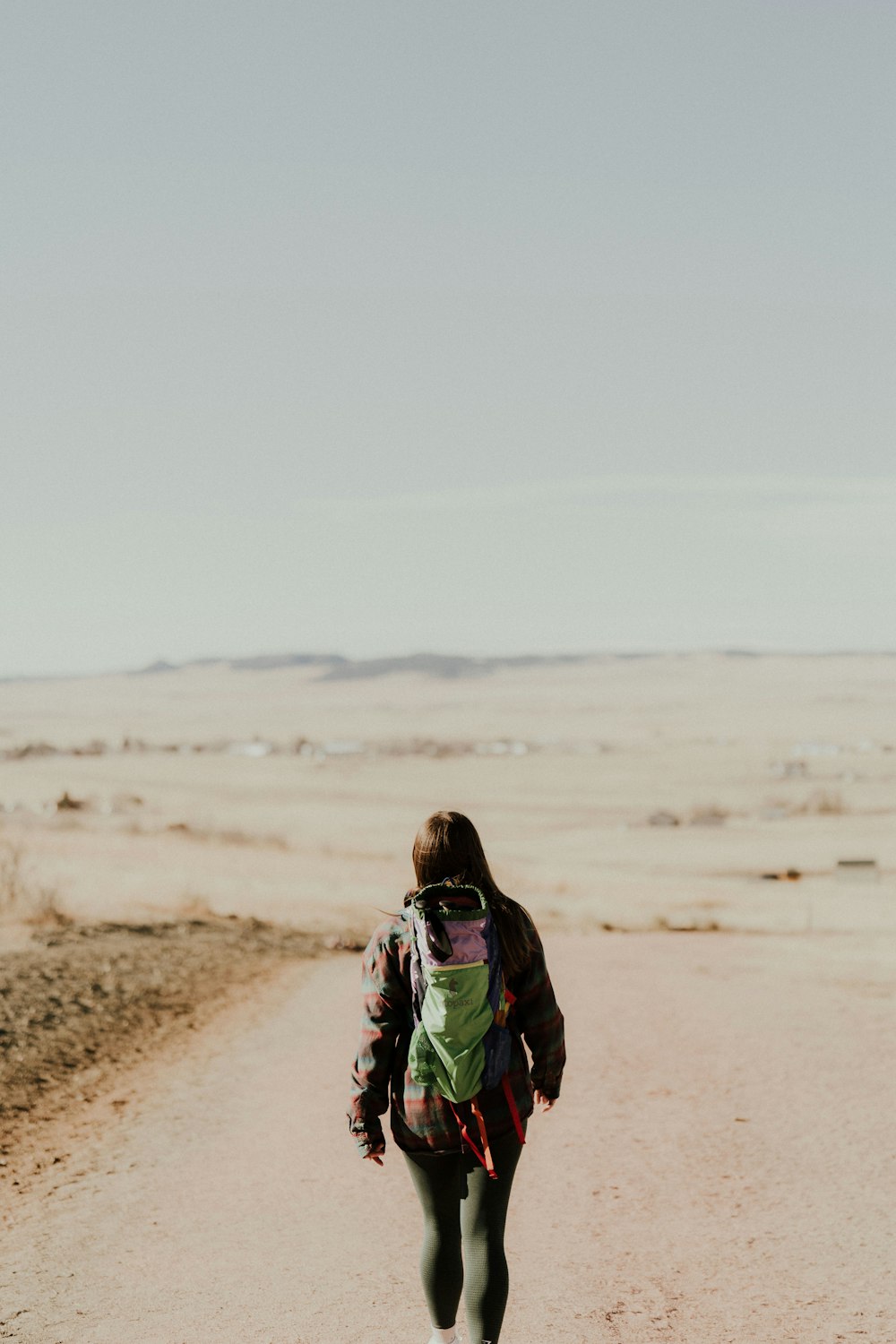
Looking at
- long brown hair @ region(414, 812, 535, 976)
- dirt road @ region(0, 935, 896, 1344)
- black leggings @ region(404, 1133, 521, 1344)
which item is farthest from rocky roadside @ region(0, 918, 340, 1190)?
long brown hair @ region(414, 812, 535, 976)

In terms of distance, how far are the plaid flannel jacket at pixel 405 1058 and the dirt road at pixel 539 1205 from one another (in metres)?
1.11

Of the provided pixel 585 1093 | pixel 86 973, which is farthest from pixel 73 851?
pixel 585 1093

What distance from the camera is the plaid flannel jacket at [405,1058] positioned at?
3969mm

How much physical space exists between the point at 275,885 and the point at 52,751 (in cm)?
6876

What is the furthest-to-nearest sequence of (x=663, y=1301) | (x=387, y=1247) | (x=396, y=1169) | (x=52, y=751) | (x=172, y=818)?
1. (x=52, y=751)
2. (x=172, y=818)
3. (x=396, y=1169)
4. (x=387, y=1247)
5. (x=663, y=1301)

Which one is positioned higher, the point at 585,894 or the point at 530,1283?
the point at 530,1283

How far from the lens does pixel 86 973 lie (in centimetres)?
1285

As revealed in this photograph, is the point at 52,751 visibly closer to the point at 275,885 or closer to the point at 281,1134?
the point at 275,885

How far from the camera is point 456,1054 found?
3.92 m

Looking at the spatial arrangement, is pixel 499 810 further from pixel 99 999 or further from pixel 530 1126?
pixel 530 1126

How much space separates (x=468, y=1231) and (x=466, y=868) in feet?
3.58

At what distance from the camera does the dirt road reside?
16.1 ft

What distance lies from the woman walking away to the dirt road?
2.72ft

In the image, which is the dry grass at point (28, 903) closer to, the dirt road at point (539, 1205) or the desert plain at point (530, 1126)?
the desert plain at point (530, 1126)
